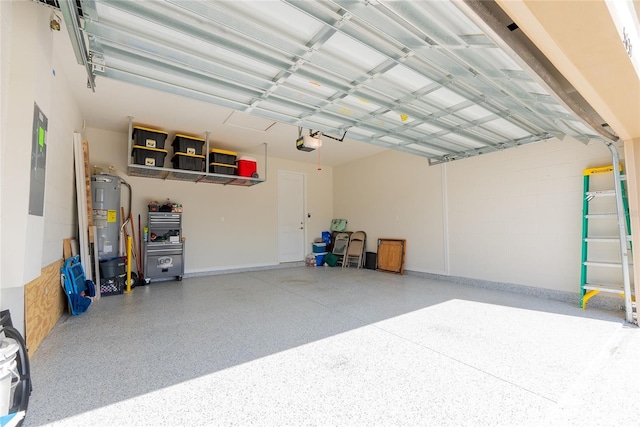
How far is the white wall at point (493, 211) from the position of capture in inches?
153

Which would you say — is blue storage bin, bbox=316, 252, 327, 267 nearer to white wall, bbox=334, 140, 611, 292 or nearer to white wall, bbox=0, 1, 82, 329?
white wall, bbox=334, 140, 611, 292

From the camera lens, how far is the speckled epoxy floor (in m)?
1.52

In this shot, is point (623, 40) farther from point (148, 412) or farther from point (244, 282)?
point (244, 282)

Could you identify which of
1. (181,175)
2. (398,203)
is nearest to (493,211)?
(398,203)

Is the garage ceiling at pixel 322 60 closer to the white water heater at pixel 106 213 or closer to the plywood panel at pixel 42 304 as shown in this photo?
the plywood panel at pixel 42 304

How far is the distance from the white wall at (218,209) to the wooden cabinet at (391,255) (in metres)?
2.15

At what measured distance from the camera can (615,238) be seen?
3238mm

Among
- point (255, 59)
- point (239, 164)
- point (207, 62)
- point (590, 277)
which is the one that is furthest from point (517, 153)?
point (239, 164)

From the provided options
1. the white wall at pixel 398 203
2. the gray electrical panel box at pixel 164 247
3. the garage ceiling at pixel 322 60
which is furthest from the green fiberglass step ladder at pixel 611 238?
the gray electrical panel box at pixel 164 247

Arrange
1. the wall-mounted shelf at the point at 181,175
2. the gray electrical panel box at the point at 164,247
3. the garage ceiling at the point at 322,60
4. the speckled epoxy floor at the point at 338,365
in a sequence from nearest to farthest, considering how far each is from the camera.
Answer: the speckled epoxy floor at the point at 338,365
the garage ceiling at the point at 322,60
the wall-mounted shelf at the point at 181,175
the gray electrical panel box at the point at 164,247

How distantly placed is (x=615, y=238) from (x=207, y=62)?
15.9 ft

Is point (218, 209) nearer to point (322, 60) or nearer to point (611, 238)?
point (322, 60)

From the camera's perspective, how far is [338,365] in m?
2.05

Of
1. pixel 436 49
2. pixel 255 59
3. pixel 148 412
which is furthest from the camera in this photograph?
pixel 255 59
